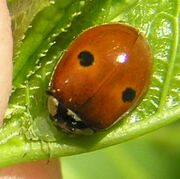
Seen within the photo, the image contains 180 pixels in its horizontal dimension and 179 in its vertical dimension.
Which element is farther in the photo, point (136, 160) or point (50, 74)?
point (136, 160)

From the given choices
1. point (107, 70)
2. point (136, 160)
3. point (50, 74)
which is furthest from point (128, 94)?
point (136, 160)

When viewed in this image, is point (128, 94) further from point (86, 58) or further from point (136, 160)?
point (136, 160)

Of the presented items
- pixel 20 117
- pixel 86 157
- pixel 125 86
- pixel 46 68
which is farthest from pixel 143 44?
pixel 86 157

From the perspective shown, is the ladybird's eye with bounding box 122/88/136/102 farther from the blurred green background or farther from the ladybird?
the blurred green background

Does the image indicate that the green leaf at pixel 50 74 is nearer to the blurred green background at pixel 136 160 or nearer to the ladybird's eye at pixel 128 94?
the ladybird's eye at pixel 128 94

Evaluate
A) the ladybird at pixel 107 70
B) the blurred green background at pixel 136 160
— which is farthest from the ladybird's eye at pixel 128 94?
the blurred green background at pixel 136 160

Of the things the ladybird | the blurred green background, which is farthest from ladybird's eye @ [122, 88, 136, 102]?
the blurred green background

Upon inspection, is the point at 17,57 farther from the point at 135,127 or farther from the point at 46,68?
the point at 135,127
